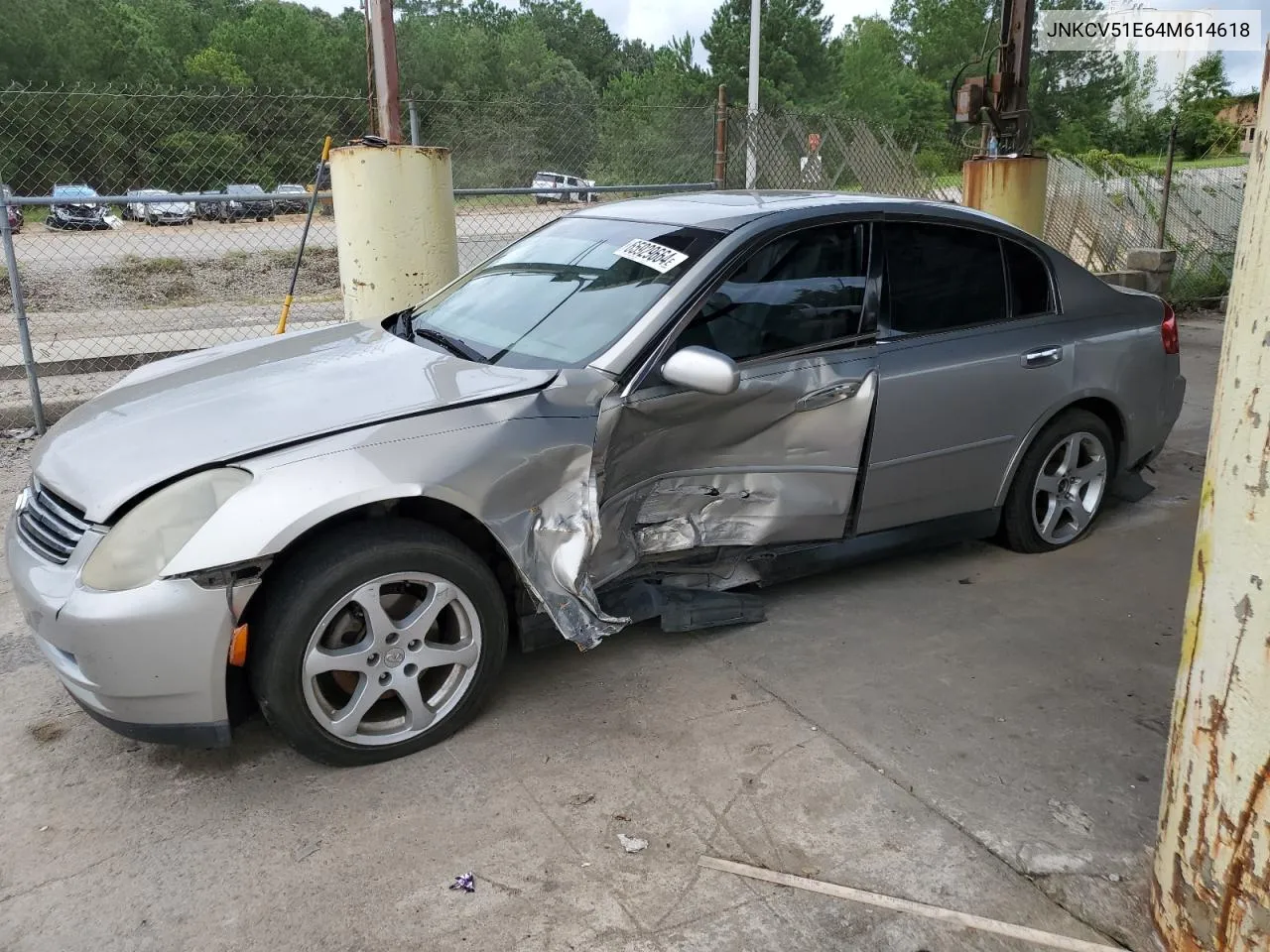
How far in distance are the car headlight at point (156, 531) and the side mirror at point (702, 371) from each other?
4.37ft

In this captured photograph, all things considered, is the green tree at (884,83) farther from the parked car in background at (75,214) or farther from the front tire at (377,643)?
the front tire at (377,643)

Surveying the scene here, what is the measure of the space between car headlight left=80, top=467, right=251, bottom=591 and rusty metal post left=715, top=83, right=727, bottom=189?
237 inches

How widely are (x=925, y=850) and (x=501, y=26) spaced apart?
78165 mm

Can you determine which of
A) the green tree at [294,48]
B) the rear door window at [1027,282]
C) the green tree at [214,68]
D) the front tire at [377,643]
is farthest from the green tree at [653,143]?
the green tree at [214,68]

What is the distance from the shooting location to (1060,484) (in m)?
4.59

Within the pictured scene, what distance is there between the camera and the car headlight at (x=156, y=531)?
2.62 meters

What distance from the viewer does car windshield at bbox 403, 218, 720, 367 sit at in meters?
3.46

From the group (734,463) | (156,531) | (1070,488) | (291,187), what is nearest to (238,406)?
(156,531)

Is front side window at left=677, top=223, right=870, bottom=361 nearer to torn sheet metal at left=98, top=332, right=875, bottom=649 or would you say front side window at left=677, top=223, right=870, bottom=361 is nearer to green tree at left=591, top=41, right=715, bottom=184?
torn sheet metal at left=98, top=332, right=875, bottom=649

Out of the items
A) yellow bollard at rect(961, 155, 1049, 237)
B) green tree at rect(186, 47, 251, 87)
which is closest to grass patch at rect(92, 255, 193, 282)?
yellow bollard at rect(961, 155, 1049, 237)

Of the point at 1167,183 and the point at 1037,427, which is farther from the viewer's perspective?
the point at 1167,183

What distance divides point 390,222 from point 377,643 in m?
3.60

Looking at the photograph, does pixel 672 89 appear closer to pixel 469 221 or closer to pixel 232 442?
pixel 469 221

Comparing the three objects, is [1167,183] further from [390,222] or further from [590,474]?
[590,474]
